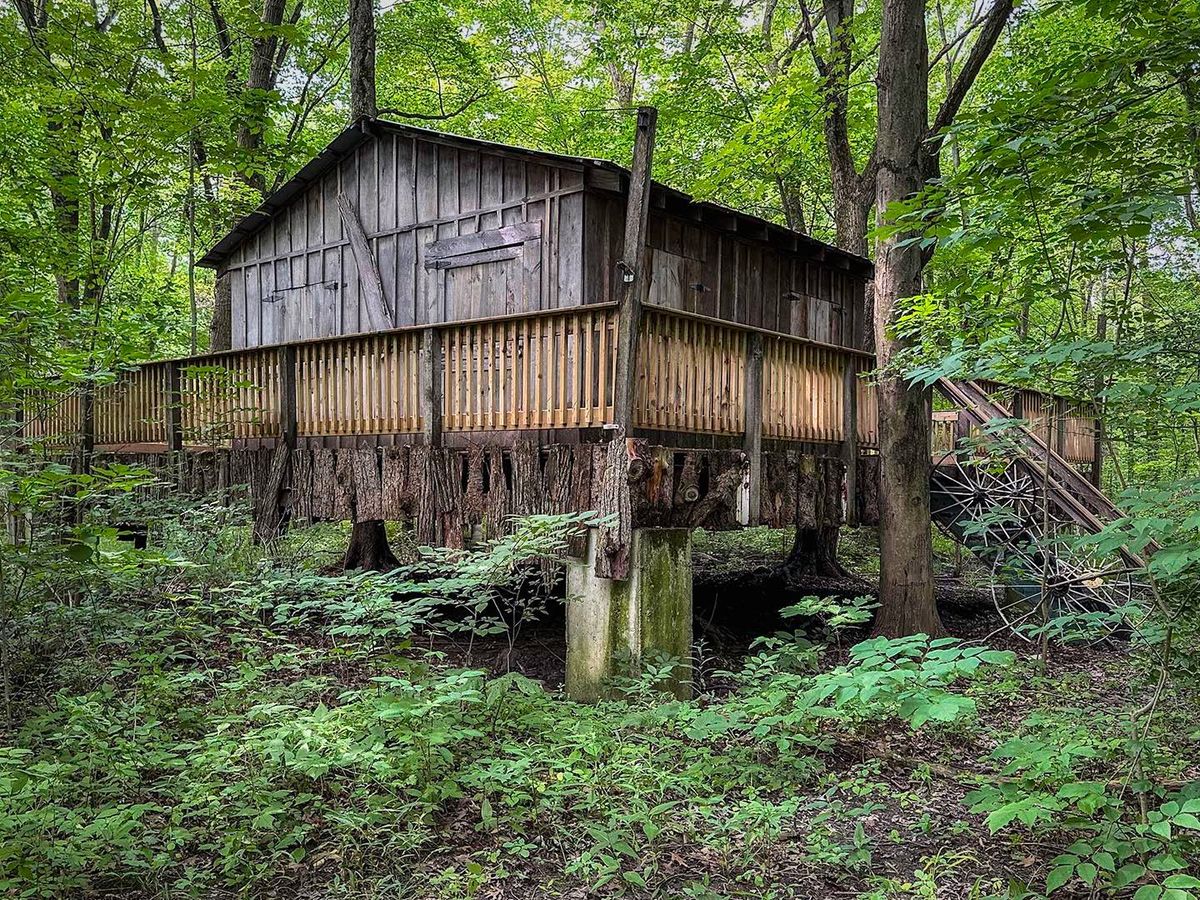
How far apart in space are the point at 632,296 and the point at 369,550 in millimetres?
7247

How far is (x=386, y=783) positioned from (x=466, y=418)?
3.77m

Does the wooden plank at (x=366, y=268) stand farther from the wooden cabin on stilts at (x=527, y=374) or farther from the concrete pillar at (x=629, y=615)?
the concrete pillar at (x=629, y=615)

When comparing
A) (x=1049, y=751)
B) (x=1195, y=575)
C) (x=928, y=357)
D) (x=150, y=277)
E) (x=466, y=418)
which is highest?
(x=150, y=277)

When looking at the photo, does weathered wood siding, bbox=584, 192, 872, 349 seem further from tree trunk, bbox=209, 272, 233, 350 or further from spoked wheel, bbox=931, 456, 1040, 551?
tree trunk, bbox=209, 272, 233, 350

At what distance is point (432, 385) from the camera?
25.8ft

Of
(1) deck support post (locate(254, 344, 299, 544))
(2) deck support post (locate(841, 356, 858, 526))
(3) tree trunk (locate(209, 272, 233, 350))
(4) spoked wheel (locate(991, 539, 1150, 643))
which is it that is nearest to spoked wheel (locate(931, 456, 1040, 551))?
(4) spoked wheel (locate(991, 539, 1150, 643))

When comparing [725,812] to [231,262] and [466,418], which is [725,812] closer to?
[466,418]

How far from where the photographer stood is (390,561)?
12062 mm

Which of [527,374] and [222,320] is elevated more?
[222,320]

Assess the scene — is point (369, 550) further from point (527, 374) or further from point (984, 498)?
point (984, 498)

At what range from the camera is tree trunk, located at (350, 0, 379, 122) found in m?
13.2

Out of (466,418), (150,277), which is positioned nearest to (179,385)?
(466,418)

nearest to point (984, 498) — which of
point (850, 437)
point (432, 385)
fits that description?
point (850, 437)

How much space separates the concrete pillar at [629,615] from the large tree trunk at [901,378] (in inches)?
97.2
